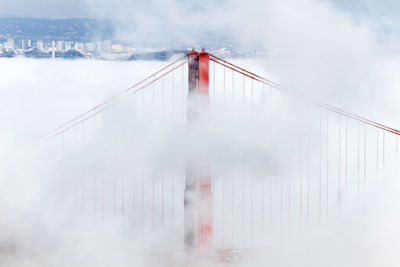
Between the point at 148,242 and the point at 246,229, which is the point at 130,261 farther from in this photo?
the point at 246,229

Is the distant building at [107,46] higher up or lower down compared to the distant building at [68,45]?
lower down

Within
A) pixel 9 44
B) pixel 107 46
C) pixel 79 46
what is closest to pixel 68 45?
pixel 79 46

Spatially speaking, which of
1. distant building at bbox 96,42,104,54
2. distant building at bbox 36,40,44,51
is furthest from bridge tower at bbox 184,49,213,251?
distant building at bbox 36,40,44,51

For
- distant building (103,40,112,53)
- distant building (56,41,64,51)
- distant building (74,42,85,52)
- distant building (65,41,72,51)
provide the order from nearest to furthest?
1. distant building (103,40,112,53)
2. distant building (74,42,85,52)
3. distant building (65,41,72,51)
4. distant building (56,41,64,51)

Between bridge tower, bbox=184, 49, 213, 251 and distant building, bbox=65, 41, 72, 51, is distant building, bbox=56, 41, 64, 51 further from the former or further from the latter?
bridge tower, bbox=184, 49, 213, 251

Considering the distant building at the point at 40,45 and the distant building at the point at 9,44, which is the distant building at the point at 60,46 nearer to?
the distant building at the point at 40,45

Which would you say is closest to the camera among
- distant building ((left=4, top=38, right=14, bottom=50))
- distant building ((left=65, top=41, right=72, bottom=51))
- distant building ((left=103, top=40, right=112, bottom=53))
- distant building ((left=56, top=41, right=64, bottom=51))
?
distant building ((left=103, top=40, right=112, bottom=53))

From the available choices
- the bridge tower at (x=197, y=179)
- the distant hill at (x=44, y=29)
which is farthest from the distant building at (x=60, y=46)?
the bridge tower at (x=197, y=179)

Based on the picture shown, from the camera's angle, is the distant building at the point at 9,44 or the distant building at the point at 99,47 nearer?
the distant building at the point at 99,47

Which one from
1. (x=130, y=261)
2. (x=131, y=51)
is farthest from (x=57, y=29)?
(x=130, y=261)
